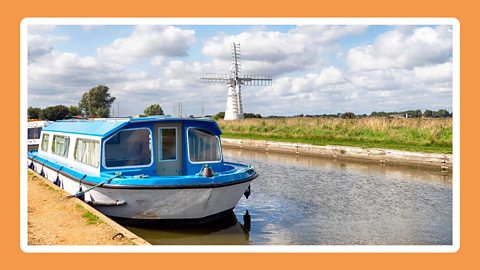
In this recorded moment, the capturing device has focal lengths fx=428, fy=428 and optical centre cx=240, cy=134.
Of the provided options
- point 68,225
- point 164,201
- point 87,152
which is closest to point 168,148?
point 164,201

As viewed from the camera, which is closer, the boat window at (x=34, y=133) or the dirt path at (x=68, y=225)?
the dirt path at (x=68, y=225)

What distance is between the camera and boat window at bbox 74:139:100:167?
37.5ft

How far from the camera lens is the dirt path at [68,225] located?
25.7 feet

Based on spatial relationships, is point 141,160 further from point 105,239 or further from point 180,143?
point 105,239

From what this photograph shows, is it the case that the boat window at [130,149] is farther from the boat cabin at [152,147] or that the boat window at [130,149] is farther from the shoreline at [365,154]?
the shoreline at [365,154]

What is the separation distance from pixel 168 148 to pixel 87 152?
2631 mm

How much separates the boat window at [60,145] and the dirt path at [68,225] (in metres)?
3.38

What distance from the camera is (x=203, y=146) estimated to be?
11.9m

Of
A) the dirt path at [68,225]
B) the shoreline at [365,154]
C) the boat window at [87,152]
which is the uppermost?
the boat window at [87,152]

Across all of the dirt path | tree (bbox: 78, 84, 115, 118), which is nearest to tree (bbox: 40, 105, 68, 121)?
tree (bbox: 78, 84, 115, 118)

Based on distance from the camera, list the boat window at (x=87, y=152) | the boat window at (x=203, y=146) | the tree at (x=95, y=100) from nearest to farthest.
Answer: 1. the boat window at (x=87, y=152)
2. the boat window at (x=203, y=146)
3. the tree at (x=95, y=100)

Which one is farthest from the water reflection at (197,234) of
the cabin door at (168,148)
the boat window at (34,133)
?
the boat window at (34,133)

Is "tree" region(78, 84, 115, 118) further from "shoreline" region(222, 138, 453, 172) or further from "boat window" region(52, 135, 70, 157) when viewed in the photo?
"boat window" region(52, 135, 70, 157)

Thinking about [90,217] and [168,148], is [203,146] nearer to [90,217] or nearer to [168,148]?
[168,148]
